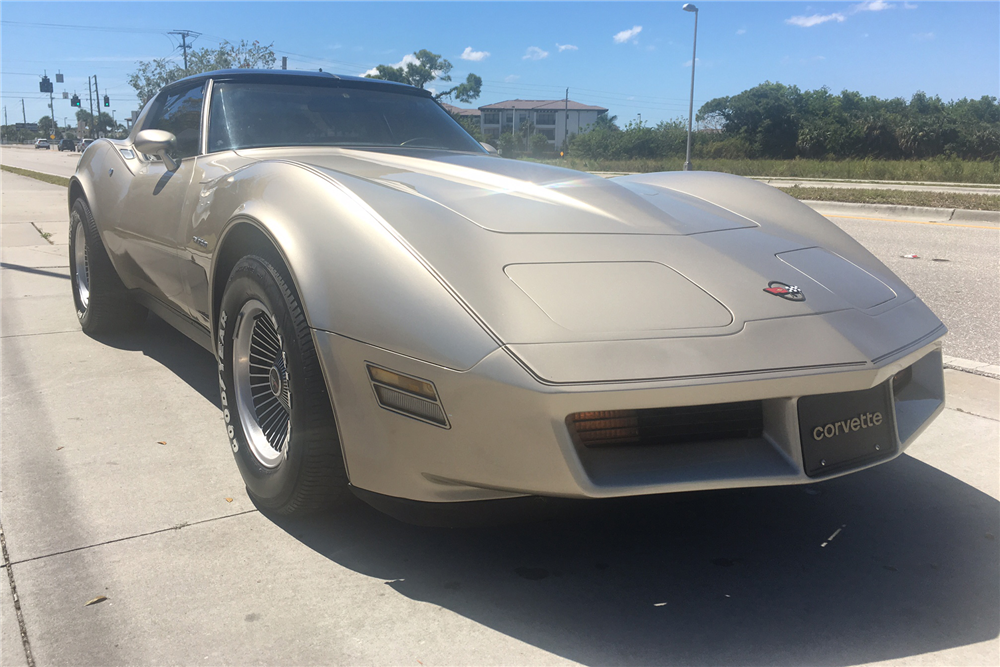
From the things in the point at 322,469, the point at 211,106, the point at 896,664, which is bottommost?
the point at 896,664

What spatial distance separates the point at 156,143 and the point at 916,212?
11.2m

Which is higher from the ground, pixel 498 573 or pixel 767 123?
pixel 767 123

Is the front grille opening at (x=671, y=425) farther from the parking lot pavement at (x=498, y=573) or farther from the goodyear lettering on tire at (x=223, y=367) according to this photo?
the goodyear lettering on tire at (x=223, y=367)

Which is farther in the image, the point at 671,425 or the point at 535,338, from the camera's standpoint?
the point at 671,425

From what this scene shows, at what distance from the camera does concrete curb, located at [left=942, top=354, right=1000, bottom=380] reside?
12.0 feet

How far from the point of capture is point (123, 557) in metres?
2.08

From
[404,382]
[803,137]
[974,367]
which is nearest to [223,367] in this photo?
[404,382]

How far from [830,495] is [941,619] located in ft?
2.17

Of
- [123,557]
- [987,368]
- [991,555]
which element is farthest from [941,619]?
[987,368]

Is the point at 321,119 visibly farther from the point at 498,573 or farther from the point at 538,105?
the point at 538,105

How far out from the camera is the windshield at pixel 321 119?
123 inches

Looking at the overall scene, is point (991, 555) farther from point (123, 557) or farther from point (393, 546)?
point (123, 557)

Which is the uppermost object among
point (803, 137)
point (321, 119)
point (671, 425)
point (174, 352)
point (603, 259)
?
point (803, 137)

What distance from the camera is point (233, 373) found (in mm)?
2480
